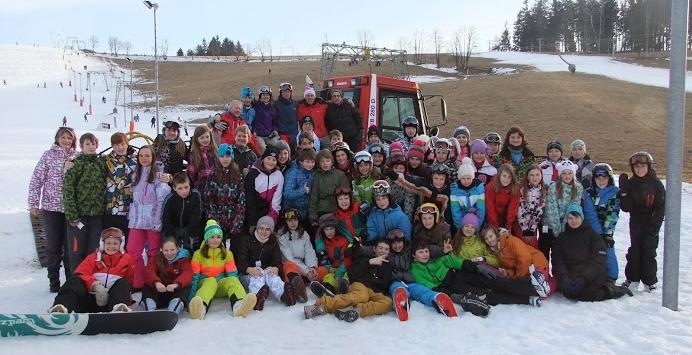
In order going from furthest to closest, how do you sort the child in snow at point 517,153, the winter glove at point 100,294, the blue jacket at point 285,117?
1. the blue jacket at point 285,117
2. the child in snow at point 517,153
3. the winter glove at point 100,294

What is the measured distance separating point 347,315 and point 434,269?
4.25 ft

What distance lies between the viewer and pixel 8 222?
10.1 m

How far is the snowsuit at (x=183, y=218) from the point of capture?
6.02 m

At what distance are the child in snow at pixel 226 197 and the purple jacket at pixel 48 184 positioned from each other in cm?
165

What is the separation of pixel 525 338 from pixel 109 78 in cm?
7859

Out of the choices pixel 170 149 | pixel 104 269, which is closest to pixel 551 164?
pixel 170 149

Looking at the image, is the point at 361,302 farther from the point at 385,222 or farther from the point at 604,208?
the point at 604,208

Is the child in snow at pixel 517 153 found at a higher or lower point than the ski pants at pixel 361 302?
higher

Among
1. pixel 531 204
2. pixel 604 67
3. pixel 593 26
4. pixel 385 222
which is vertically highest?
pixel 593 26

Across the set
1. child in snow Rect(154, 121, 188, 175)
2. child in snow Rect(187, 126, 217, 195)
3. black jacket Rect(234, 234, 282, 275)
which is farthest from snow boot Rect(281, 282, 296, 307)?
child in snow Rect(154, 121, 188, 175)

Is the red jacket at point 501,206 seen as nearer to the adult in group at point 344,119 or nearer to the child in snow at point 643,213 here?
the child in snow at point 643,213

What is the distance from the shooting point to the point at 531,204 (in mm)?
6461

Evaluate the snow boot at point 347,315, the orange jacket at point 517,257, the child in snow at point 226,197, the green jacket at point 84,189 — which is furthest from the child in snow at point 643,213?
the green jacket at point 84,189

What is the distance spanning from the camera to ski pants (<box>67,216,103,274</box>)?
595 cm
